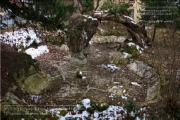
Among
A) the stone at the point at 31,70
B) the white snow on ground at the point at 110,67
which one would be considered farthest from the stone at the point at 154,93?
the stone at the point at 31,70

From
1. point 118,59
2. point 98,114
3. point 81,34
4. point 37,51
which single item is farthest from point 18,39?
point 98,114

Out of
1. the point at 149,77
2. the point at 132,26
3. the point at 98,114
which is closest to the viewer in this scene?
the point at 98,114

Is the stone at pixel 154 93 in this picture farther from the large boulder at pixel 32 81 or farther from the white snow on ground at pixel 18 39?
the white snow on ground at pixel 18 39

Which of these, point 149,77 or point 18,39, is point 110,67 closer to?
point 149,77

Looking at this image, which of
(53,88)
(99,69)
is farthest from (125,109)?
(99,69)

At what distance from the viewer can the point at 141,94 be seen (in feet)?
27.5

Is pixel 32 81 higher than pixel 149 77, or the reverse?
pixel 32 81

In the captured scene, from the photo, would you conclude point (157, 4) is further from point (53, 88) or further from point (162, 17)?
point (53, 88)

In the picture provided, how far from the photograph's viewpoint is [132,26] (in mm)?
12305

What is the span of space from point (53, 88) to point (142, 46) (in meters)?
5.80

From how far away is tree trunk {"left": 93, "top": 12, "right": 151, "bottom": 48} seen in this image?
1169 cm

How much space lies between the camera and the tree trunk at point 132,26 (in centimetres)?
1169

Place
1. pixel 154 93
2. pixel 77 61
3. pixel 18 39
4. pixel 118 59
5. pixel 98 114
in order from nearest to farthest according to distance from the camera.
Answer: pixel 98 114
pixel 154 93
pixel 77 61
pixel 118 59
pixel 18 39

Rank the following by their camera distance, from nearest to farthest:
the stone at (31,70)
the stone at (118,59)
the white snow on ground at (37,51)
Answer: the stone at (31,70)
the stone at (118,59)
the white snow on ground at (37,51)
